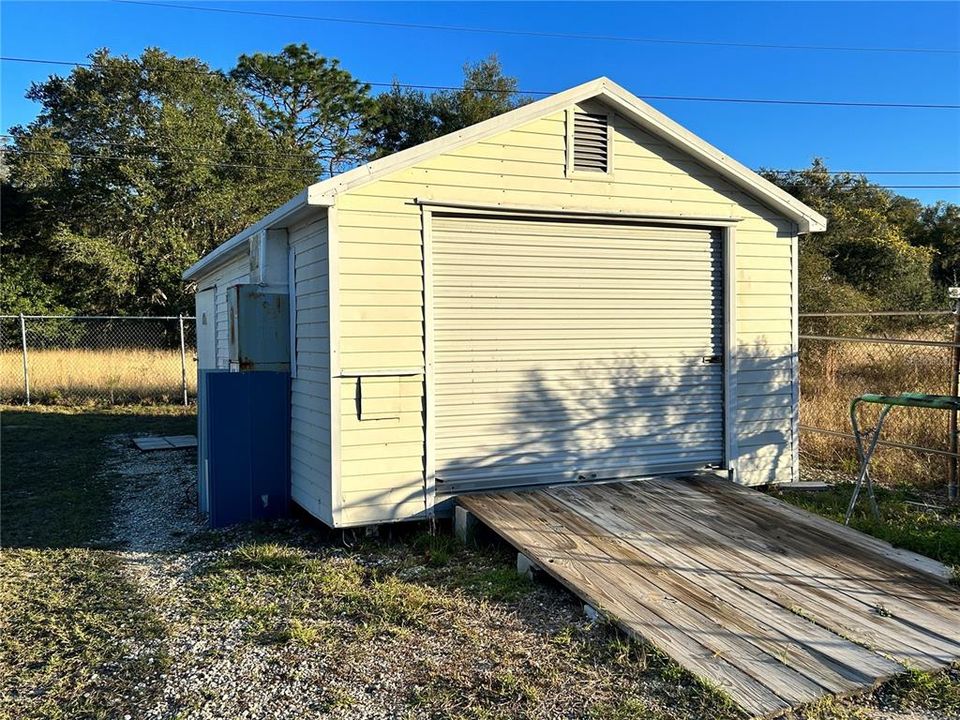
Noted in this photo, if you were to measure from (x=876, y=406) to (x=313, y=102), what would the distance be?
23.5 metres

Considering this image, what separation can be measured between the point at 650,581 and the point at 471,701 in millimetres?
1351

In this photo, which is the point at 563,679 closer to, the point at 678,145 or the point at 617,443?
the point at 617,443

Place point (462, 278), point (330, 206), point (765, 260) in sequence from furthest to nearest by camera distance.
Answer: point (765, 260)
point (462, 278)
point (330, 206)

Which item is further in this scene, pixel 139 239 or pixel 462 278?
pixel 139 239

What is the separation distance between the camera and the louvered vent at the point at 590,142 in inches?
223

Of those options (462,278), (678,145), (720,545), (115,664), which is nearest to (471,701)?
(115,664)

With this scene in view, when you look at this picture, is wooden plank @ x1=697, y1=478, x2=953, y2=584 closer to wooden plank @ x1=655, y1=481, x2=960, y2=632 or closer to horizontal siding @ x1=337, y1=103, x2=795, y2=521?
wooden plank @ x1=655, y1=481, x2=960, y2=632

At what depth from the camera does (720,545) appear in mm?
4406

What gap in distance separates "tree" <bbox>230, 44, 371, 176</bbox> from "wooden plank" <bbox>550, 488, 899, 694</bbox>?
80.5ft

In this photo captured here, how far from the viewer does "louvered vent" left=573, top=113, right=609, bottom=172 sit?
567 centimetres

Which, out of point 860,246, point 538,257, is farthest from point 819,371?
point 860,246

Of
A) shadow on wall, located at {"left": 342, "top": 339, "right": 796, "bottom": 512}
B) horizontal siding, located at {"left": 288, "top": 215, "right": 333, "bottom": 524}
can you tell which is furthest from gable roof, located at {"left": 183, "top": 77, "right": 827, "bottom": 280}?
shadow on wall, located at {"left": 342, "top": 339, "right": 796, "bottom": 512}

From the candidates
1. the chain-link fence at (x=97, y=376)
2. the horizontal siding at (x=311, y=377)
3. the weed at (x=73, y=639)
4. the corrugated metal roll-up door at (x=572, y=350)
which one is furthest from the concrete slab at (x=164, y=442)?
the corrugated metal roll-up door at (x=572, y=350)

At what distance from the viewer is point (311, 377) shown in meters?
5.38
